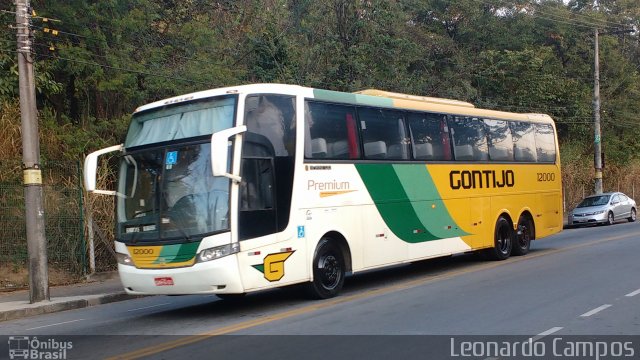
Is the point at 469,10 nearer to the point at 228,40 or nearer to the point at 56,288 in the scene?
the point at 228,40

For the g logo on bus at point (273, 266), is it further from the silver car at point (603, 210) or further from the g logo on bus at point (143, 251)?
the silver car at point (603, 210)

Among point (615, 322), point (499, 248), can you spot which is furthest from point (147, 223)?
point (499, 248)

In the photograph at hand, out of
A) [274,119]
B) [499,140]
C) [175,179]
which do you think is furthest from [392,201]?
[499,140]

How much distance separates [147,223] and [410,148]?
570 centimetres

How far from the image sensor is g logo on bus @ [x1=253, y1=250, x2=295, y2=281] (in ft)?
32.1

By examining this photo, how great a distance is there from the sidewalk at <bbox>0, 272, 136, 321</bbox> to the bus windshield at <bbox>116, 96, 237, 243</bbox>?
9.25 feet

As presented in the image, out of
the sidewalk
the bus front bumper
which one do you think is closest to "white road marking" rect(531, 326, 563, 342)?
the bus front bumper

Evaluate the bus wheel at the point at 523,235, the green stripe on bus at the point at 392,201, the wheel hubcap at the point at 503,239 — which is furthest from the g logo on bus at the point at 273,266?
the bus wheel at the point at 523,235

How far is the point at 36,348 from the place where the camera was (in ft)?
27.3

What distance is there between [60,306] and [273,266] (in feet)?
15.1

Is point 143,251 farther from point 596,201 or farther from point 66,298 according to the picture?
point 596,201

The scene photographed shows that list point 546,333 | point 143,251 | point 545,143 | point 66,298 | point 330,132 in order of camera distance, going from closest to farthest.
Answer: point 546,333, point 143,251, point 330,132, point 66,298, point 545,143

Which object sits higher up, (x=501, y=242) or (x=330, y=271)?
(x=330, y=271)

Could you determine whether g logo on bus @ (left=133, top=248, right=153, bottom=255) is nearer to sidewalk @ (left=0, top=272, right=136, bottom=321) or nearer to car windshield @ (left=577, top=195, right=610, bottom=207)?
sidewalk @ (left=0, top=272, right=136, bottom=321)
